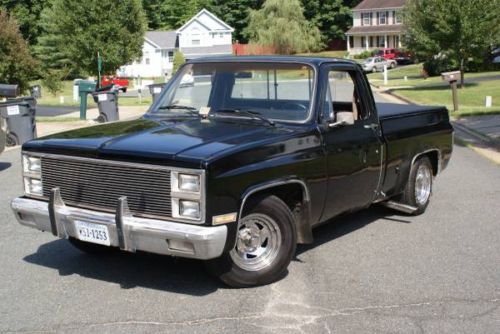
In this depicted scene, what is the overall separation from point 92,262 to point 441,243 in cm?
337

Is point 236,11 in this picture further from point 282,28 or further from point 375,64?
point 375,64

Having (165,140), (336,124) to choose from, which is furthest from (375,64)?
(165,140)

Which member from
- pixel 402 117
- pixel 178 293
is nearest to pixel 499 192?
pixel 402 117

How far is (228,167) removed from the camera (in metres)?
4.68

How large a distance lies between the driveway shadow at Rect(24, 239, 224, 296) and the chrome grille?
2.54 ft

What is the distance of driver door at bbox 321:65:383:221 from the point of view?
5840mm

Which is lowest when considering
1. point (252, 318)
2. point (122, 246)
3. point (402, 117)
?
point (252, 318)

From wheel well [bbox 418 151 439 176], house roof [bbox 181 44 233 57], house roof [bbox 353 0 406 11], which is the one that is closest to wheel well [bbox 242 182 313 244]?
wheel well [bbox 418 151 439 176]

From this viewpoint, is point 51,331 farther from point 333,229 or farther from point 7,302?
point 333,229

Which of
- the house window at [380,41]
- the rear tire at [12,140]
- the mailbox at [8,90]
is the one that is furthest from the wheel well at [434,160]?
the house window at [380,41]

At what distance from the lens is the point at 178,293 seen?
512 cm

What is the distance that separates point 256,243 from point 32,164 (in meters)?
1.98

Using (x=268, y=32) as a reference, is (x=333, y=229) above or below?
below

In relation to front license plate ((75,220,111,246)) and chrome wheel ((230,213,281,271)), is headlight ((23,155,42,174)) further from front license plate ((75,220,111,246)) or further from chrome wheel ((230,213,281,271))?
chrome wheel ((230,213,281,271))
